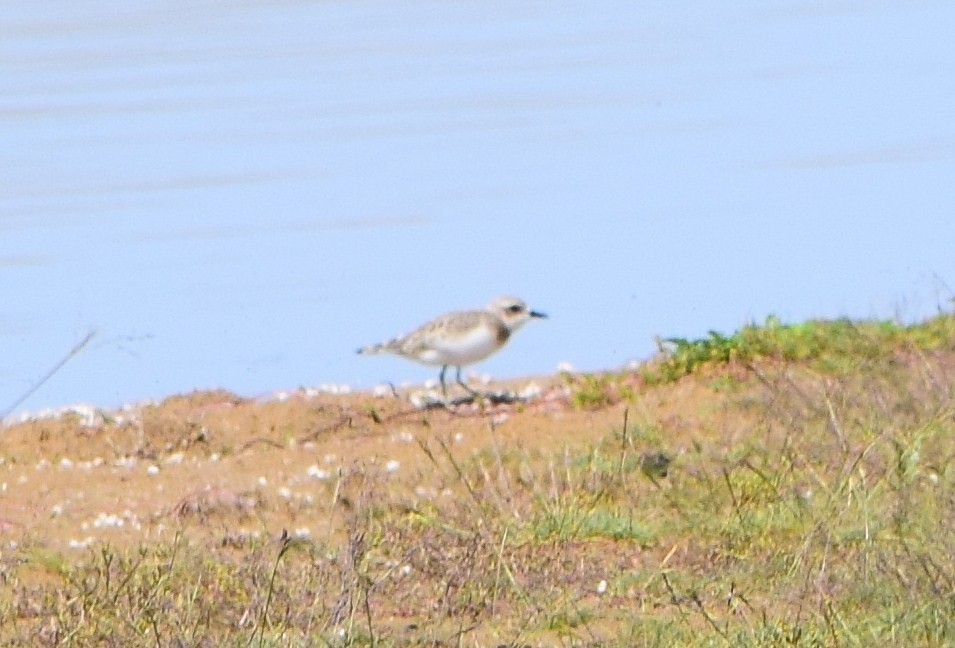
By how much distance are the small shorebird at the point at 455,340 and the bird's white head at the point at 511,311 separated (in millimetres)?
28

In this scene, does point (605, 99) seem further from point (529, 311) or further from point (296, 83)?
point (529, 311)

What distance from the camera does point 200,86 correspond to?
72.4ft

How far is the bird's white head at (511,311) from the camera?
37.1ft

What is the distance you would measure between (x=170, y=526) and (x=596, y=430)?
183 centimetres

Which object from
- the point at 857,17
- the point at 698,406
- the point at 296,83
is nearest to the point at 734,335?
the point at 698,406

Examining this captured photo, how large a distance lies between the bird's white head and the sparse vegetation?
1564mm

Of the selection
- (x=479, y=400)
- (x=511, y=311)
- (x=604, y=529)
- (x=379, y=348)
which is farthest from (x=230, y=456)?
(x=604, y=529)

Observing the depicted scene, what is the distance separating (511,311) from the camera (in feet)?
37.3

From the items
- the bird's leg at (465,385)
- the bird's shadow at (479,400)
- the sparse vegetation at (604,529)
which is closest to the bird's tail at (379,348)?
the bird's leg at (465,385)

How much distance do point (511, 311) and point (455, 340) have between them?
1.86 ft

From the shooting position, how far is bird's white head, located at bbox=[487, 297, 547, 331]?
11305mm

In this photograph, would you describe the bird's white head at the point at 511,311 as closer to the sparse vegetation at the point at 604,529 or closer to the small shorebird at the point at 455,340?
the small shorebird at the point at 455,340

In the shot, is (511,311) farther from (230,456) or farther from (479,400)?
(230,456)

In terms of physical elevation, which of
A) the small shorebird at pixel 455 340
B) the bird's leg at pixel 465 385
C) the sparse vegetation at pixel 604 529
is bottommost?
the bird's leg at pixel 465 385
